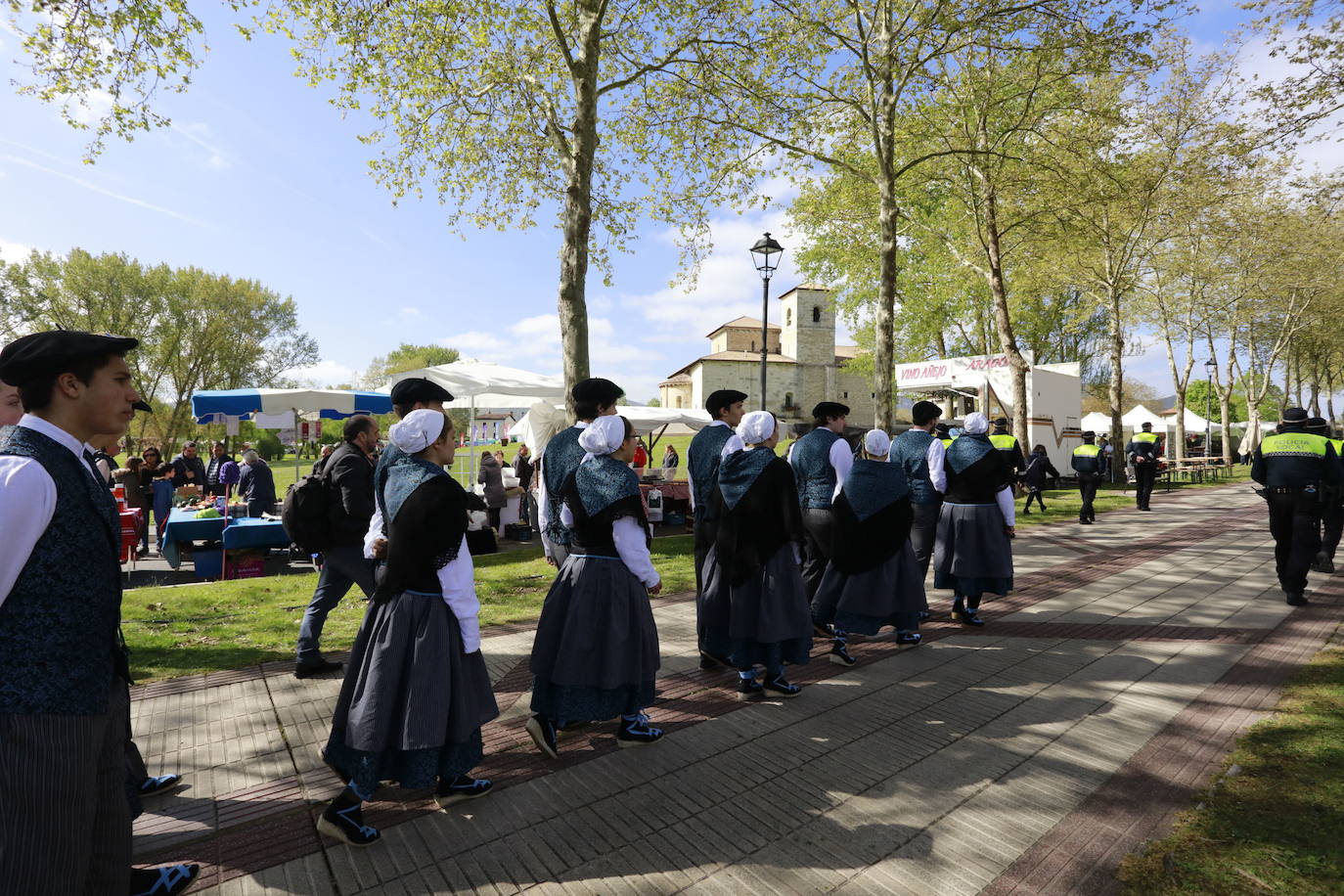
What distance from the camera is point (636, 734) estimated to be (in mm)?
4055

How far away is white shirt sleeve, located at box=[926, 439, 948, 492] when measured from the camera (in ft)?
22.7

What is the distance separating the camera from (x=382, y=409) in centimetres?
1452

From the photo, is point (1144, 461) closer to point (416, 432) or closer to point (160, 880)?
point (416, 432)

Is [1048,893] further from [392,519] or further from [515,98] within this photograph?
[515,98]

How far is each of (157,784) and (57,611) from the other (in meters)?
2.25

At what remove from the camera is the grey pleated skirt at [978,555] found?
21.8 feet

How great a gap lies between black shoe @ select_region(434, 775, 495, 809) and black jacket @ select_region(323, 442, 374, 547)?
217cm

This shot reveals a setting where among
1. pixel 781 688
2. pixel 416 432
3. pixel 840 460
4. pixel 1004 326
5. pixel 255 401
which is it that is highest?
pixel 1004 326

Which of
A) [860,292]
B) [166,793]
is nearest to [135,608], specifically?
[166,793]

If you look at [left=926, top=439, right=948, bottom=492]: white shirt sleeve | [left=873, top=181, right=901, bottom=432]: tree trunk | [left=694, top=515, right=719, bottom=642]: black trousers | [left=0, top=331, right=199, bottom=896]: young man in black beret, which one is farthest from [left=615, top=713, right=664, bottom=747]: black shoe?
[left=873, top=181, right=901, bottom=432]: tree trunk

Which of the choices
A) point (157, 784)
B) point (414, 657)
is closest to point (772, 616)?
point (414, 657)

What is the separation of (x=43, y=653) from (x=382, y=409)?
13510 millimetres

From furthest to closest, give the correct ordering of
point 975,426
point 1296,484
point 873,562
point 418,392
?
point 1296,484
point 975,426
point 873,562
point 418,392

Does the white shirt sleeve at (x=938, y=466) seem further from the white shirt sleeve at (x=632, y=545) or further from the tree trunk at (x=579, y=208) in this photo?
the tree trunk at (x=579, y=208)
